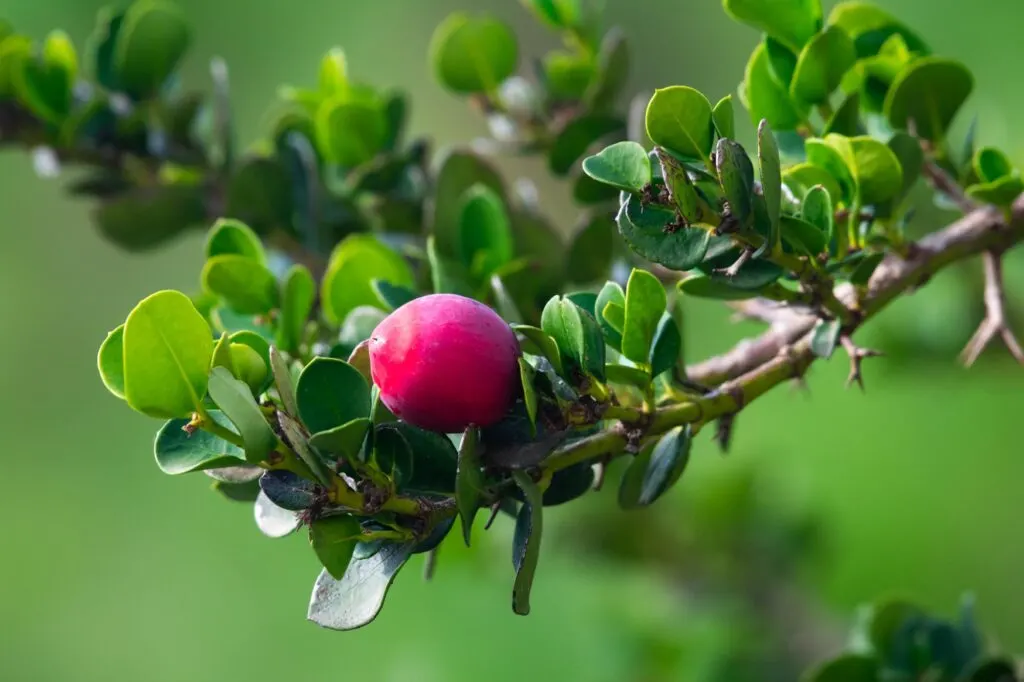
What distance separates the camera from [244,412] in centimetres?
34

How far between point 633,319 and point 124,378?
18 centimetres

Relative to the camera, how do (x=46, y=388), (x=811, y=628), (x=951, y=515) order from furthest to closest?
(x=46, y=388), (x=951, y=515), (x=811, y=628)

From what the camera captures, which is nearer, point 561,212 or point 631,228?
point 631,228

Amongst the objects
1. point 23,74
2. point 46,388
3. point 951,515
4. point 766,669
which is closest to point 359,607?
point 23,74

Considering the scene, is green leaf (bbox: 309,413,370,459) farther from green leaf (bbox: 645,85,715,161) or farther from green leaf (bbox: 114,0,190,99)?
green leaf (bbox: 114,0,190,99)

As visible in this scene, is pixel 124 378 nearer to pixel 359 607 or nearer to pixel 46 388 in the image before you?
pixel 359 607

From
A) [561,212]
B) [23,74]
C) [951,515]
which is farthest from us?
[561,212]

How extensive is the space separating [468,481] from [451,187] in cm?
34

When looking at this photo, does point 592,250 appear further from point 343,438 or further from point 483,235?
point 343,438

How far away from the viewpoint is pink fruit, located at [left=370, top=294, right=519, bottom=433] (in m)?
0.36

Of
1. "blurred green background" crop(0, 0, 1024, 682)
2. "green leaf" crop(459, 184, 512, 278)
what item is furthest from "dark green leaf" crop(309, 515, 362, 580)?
"blurred green background" crop(0, 0, 1024, 682)

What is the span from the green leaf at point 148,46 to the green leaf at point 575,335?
0.48m

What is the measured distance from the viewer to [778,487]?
4.26 ft

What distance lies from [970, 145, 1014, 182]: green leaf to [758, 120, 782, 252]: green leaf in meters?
0.18
